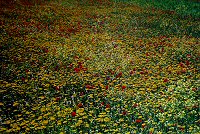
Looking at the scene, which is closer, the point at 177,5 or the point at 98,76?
the point at 98,76

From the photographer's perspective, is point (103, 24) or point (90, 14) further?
point (90, 14)

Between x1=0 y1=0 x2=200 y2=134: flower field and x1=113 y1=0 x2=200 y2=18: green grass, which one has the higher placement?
x1=113 y1=0 x2=200 y2=18: green grass

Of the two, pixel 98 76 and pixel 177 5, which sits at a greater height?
pixel 177 5

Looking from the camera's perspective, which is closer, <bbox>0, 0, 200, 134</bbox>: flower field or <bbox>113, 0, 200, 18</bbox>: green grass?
<bbox>0, 0, 200, 134</bbox>: flower field

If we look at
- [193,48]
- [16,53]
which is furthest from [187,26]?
[16,53]

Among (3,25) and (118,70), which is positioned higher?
(3,25)

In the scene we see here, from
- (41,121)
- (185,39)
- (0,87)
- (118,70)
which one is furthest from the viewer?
(185,39)

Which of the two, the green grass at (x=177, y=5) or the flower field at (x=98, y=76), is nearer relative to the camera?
the flower field at (x=98, y=76)

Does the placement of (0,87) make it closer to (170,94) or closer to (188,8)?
(170,94)
